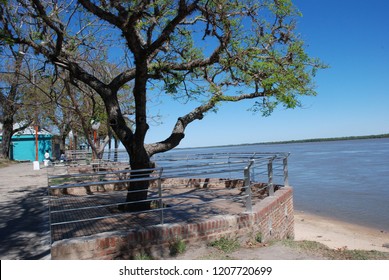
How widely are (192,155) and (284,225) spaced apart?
6100 mm

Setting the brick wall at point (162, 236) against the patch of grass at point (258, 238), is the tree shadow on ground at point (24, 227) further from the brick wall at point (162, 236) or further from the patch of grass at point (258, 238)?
the patch of grass at point (258, 238)

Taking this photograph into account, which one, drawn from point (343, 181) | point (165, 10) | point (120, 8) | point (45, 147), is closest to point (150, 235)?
point (120, 8)

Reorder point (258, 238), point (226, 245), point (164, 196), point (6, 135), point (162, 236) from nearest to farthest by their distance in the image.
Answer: point (162, 236), point (226, 245), point (258, 238), point (164, 196), point (6, 135)

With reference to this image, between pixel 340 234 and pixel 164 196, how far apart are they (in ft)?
32.8

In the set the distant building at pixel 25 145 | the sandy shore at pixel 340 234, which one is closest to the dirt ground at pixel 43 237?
the sandy shore at pixel 340 234

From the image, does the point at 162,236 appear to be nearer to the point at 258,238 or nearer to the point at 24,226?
the point at 258,238

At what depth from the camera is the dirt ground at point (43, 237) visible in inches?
229

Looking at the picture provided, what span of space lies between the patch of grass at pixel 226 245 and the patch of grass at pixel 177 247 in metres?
0.60

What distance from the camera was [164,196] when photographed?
7.30 meters

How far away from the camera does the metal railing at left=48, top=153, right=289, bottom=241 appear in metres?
6.28

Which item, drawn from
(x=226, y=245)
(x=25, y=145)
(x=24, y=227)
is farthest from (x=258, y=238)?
(x=25, y=145)

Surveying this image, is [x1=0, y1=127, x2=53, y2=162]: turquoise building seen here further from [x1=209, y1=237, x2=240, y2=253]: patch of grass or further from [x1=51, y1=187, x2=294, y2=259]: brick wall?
[x1=209, y1=237, x2=240, y2=253]: patch of grass
